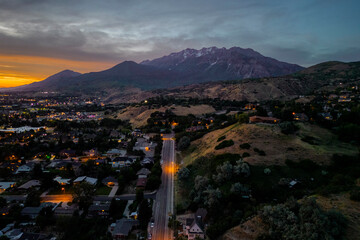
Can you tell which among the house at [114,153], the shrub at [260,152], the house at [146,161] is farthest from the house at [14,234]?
the shrub at [260,152]

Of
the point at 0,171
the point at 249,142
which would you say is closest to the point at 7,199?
the point at 0,171

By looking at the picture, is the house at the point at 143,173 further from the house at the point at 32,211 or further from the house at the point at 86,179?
the house at the point at 32,211

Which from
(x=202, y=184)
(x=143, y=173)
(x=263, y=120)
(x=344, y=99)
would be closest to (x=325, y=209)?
(x=202, y=184)

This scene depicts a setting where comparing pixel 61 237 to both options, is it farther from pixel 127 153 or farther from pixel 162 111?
pixel 162 111

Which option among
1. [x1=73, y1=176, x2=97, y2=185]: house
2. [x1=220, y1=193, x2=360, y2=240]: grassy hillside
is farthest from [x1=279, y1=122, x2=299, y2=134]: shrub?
[x1=73, y1=176, x2=97, y2=185]: house

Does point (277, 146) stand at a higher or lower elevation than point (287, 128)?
lower

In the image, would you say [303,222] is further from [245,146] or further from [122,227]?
[245,146]

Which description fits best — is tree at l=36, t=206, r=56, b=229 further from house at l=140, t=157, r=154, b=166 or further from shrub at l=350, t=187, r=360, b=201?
shrub at l=350, t=187, r=360, b=201
